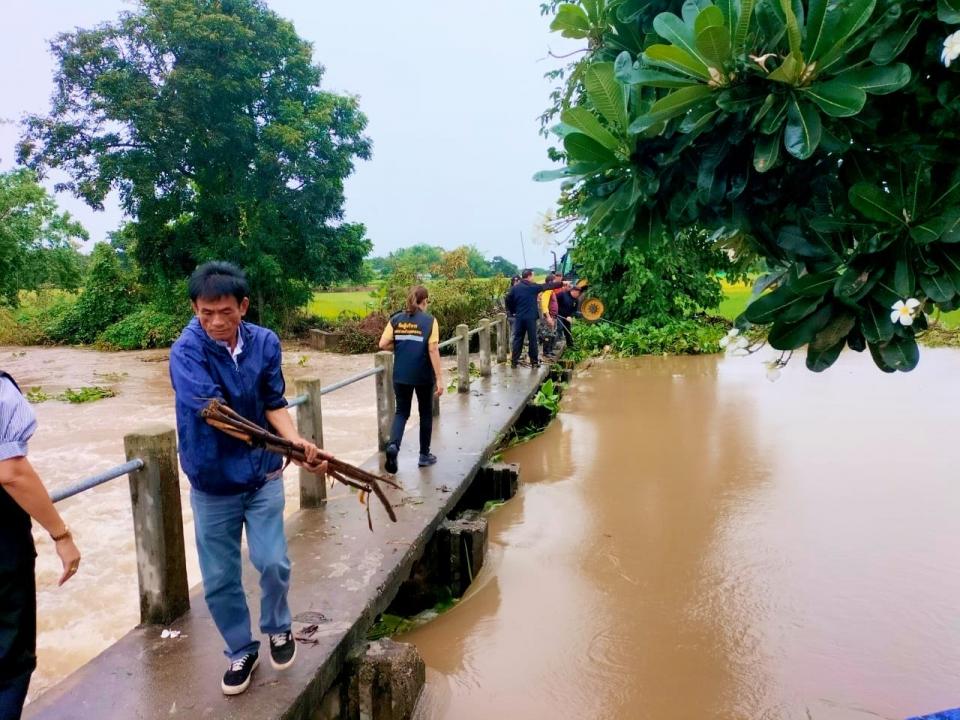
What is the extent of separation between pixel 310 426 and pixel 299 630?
5.51ft

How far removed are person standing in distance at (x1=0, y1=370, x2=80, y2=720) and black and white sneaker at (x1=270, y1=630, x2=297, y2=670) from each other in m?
0.84

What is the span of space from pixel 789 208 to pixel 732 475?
5306 mm

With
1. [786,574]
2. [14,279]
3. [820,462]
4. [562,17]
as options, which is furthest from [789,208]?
[14,279]

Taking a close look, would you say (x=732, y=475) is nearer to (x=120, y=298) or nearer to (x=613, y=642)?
(x=613, y=642)

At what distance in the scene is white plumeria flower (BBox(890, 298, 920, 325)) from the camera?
182 cm

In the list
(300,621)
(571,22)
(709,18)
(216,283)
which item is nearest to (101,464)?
(300,621)

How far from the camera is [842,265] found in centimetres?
→ 203

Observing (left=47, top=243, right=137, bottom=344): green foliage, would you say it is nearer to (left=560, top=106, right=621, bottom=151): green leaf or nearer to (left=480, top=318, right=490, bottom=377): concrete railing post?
(left=480, top=318, right=490, bottom=377): concrete railing post

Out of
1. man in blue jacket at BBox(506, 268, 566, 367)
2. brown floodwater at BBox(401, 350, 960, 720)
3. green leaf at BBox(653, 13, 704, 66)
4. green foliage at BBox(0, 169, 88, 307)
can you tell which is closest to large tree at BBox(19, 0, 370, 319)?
green foliage at BBox(0, 169, 88, 307)

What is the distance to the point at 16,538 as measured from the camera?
2.04m

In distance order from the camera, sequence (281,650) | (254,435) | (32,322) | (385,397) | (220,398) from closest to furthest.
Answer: (254,435), (220,398), (281,650), (385,397), (32,322)

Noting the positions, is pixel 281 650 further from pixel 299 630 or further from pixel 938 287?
pixel 938 287

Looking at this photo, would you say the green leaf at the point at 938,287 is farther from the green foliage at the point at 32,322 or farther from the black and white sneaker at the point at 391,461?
the green foliage at the point at 32,322

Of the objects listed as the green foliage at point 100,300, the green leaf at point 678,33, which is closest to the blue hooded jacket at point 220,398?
the green leaf at point 678,33
